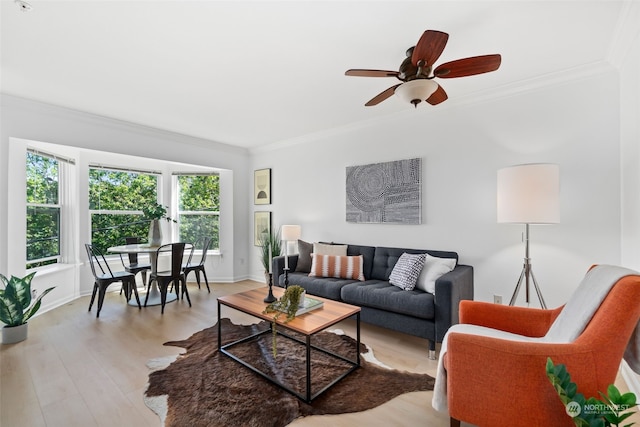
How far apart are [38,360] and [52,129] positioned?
2564 mm

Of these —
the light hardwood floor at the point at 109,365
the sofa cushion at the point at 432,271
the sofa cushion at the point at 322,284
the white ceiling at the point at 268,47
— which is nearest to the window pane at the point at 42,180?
the white ceiling at the point at 268,47

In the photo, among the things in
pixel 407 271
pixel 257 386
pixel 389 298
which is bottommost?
pixel 257 386

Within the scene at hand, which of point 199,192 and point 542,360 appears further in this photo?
point 199,192

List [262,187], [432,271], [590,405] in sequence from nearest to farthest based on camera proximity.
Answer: [590,405] < [432,271] < [262,187]

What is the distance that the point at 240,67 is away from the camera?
8.18 feet

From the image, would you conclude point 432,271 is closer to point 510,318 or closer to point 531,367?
point 510,318

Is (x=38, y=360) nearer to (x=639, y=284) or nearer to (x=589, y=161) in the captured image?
(x=639, y=284)

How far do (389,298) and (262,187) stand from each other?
3.39 m

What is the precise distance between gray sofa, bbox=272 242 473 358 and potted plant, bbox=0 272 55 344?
8.39 feet

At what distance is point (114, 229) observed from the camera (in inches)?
181

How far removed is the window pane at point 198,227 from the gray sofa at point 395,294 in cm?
219

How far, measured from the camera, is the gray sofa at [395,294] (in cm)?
245

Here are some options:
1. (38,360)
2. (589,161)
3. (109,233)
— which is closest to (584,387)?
(589,161)

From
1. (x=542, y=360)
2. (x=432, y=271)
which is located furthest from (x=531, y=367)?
(x=432, y=271)
